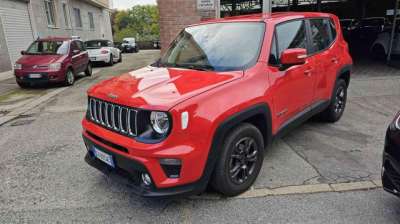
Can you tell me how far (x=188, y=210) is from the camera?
9.39 ft

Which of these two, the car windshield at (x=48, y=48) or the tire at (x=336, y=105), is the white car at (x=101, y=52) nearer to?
the car windshield at (x=48, y=48)

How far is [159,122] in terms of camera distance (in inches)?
96.4

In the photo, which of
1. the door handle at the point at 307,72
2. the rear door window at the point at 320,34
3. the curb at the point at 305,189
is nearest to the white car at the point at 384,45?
the rear door window at the point at 320,34

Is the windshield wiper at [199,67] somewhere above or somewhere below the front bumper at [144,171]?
above

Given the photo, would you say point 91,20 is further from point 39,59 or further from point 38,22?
point 39,59

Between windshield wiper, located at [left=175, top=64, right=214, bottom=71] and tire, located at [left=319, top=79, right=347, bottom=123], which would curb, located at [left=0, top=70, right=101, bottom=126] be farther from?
tire, located at [left=319, top=79, right=347, bottom=123]

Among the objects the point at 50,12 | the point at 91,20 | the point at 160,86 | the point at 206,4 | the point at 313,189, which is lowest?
the point at 313,189

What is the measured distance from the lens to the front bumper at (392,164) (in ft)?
7.89

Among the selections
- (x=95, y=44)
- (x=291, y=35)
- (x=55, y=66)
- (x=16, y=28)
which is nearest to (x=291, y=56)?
(x=291, y=35)

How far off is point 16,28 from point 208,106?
14.5 metres

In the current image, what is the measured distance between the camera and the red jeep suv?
2443 millimetres

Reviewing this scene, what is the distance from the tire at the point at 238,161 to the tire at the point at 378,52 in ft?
37.7

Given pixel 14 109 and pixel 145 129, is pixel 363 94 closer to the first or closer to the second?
pixel 145 129

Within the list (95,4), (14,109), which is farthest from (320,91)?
(95,4)
